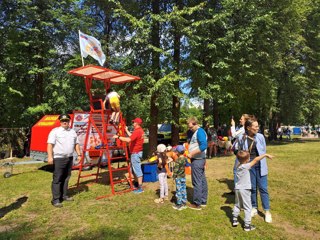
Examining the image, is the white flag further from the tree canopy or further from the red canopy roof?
the tree canopy

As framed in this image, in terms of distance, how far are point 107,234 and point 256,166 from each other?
117 inches

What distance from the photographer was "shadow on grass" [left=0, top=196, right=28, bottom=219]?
241 inches

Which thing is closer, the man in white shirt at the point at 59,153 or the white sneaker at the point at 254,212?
the white sneaker at the point at 254,212

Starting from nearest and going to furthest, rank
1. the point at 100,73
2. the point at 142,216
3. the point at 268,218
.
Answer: the point at 268,218
the point at 142,216
the point at 100,73

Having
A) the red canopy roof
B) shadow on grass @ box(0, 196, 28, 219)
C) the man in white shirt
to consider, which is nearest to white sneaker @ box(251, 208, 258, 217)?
the man in white shirt

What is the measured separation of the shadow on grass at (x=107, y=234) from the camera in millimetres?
4723

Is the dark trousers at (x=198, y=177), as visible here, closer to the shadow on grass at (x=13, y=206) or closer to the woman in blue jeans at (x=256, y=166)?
the woman in blue jeans at (x=256, y=166)

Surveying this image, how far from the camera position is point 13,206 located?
6559mm

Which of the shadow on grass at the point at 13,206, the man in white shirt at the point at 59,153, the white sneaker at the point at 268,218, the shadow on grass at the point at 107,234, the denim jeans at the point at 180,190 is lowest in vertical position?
the shadow on grass at the point at 13,206

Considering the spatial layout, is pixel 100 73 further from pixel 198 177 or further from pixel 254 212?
pixel 254 212

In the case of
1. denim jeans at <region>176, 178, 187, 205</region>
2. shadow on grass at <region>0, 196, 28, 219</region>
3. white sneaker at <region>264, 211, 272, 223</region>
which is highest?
denim jeans at <region>176, 178, 187, 205</region>

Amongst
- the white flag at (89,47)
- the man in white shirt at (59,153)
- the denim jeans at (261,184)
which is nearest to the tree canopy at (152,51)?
the white flag at (89,47)

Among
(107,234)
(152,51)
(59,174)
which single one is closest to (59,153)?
(59,174)

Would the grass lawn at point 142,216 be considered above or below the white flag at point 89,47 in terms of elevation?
below
